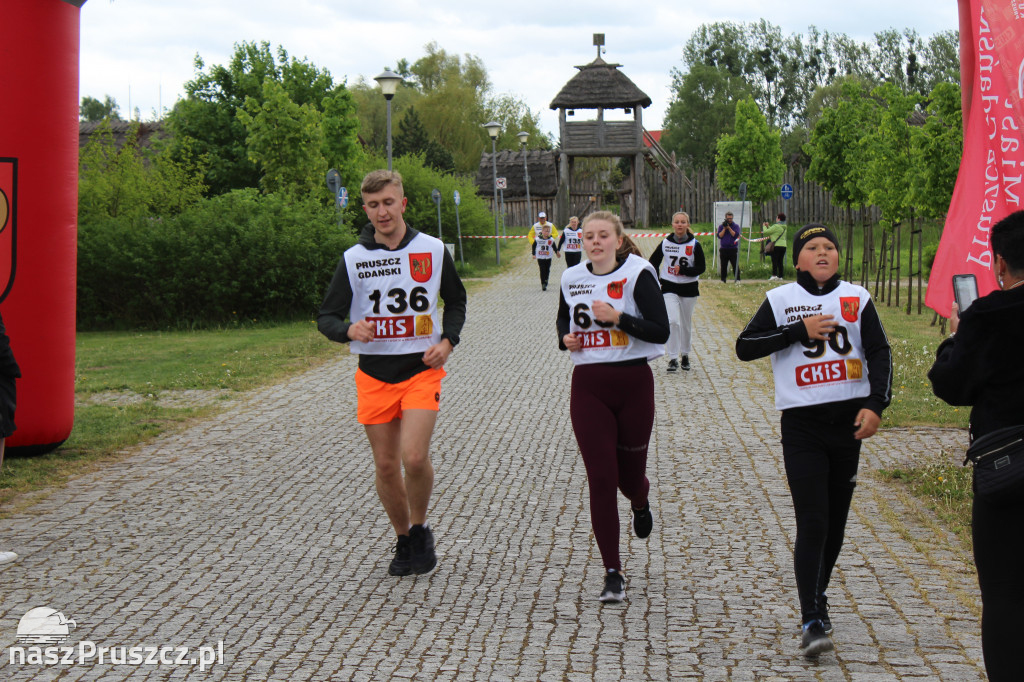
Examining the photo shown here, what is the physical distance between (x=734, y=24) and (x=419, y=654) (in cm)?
9409

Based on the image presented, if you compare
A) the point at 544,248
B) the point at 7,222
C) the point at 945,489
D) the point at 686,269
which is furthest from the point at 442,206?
→ the point at 945,489

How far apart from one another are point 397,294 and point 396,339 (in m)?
0.23

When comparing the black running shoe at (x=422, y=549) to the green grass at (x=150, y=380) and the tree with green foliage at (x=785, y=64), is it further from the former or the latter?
the tree with green foliage at (x=785, y=64)

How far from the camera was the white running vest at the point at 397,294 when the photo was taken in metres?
5.53

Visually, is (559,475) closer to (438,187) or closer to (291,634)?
(291,634)

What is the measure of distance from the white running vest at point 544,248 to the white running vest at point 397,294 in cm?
2106

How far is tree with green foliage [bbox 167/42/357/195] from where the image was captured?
43.6 meters

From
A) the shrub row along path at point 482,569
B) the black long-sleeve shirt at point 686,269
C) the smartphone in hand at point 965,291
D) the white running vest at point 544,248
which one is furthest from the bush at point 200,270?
the smartphone in hand at point 965,291

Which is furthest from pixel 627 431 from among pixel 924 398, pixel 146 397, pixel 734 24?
pixel 734 24

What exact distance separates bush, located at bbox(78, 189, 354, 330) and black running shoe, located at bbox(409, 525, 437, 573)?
15818 millimetres

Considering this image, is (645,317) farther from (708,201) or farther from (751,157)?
(708,201)

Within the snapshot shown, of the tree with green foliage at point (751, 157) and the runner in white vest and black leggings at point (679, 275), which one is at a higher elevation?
the tree with green foliage at point (751, 157)

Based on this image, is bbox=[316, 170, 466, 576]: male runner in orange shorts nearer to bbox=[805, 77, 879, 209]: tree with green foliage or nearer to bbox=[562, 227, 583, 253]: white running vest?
bbox=[562, 227, 583, 253]: white running vest

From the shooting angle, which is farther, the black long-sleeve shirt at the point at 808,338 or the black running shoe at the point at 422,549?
the black running shoe at the point at 422,549
